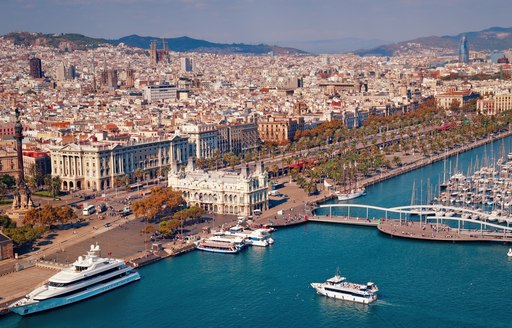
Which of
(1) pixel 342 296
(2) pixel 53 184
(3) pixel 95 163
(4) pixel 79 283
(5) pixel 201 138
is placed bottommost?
(1) pixel 342 296

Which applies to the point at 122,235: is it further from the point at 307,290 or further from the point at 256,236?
the point at 307,290

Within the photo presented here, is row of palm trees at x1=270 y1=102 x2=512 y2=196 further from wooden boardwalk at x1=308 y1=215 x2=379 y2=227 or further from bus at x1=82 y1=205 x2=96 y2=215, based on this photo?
bus at x1=82 y1=205 x2=96 y2=215

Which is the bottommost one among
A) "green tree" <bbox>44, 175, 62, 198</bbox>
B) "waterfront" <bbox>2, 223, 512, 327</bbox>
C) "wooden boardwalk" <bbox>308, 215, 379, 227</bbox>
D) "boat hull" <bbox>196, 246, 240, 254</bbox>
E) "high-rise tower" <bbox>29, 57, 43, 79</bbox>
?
"waterfront" <bbox>2, 223, 512, 327</bbox>

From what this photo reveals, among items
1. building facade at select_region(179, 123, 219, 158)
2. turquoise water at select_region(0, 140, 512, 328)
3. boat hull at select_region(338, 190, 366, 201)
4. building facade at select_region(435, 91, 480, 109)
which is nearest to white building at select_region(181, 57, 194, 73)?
building facade at select_region(435, 91, 480, 109)

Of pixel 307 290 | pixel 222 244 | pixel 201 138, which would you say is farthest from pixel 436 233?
pixel 201 138

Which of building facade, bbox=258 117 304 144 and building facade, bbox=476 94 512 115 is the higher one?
building facade, bbox=476 94 512 115

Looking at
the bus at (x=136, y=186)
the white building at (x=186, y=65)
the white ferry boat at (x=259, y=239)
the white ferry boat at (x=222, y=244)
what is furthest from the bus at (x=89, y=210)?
the white building at (x=186, y=65)
